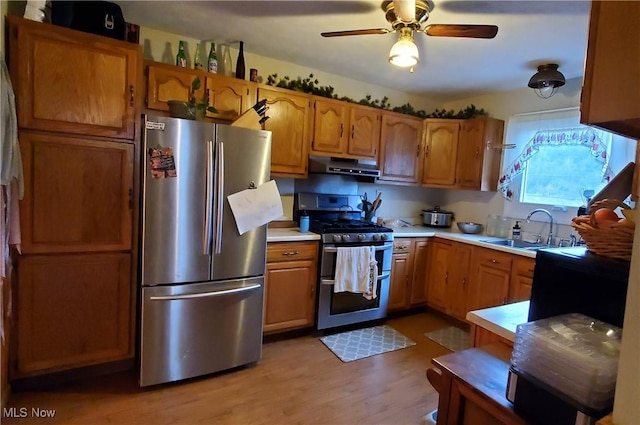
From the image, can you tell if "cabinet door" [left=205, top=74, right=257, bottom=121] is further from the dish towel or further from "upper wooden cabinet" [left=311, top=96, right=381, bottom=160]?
the dish towel

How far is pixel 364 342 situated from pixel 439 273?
3.70 feet

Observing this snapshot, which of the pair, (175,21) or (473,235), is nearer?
(175,21)

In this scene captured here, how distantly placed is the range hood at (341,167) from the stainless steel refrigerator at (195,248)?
0.78 metres

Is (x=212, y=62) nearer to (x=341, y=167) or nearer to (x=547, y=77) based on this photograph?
(x=341, y=167)

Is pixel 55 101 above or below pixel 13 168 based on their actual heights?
above

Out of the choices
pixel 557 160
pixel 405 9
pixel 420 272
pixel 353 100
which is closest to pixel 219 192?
pixel 405 9

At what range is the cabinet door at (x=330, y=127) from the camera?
10.4ft

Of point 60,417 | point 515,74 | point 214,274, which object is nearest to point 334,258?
point 214,274

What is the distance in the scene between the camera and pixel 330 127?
3240 millimetres

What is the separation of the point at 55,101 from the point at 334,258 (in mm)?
2166

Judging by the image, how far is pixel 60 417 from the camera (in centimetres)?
189

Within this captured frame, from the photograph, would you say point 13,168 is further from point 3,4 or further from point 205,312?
point 205,312

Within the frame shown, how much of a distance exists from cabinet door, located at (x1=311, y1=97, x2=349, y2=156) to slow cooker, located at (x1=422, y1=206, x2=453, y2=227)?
140 cm

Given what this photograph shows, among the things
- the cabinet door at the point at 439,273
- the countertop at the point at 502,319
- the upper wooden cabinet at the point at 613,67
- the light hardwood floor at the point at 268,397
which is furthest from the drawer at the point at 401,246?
the upper wooden cabinet at the point at 613,67
